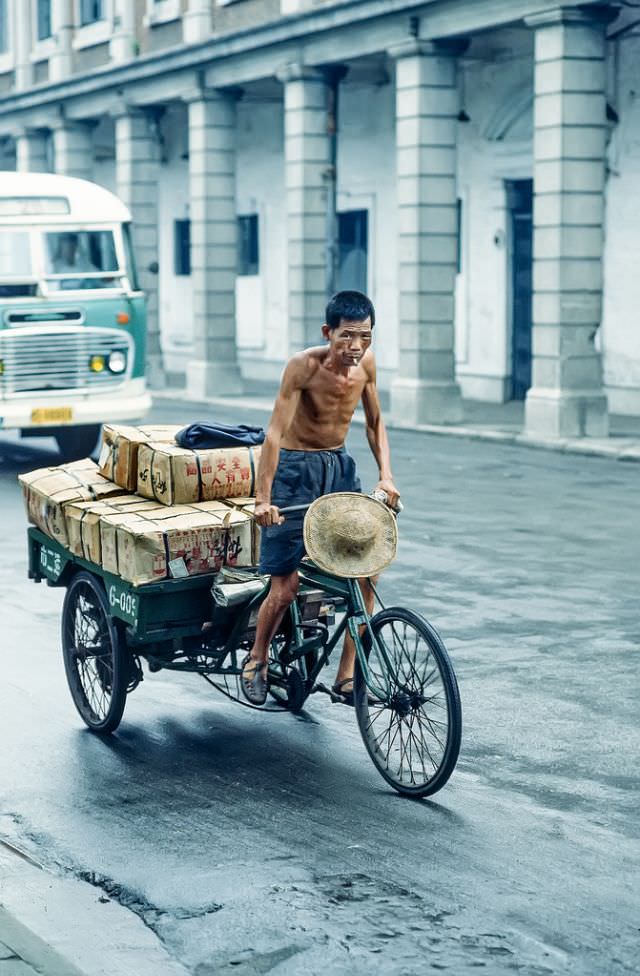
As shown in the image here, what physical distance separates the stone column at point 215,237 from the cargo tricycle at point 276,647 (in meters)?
21.6

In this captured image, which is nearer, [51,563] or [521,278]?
[51,563]

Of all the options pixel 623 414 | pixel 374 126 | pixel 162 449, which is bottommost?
pixel 623 414

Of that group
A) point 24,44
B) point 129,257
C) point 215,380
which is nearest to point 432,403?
point 129,257

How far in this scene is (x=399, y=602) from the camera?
34.4 ft

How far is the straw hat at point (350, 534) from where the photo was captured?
264 inches

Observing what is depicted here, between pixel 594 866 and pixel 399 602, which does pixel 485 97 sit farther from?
pixel 594 866

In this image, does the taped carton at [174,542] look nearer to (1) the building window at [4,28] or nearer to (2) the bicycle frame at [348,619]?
(2) the bicycle frame at [348,619]

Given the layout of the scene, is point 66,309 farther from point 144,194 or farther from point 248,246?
point 248,246

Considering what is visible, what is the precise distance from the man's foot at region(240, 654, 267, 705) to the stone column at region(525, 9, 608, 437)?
1362cm

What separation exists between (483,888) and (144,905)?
1.05 metres

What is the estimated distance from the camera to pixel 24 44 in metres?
38.4

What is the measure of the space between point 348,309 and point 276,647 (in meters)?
1.49

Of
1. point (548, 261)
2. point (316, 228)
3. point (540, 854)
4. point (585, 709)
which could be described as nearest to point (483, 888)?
point (540, 854)

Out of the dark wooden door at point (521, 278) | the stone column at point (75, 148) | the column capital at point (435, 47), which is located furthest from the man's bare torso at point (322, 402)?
the stone column at point (75, 148)
